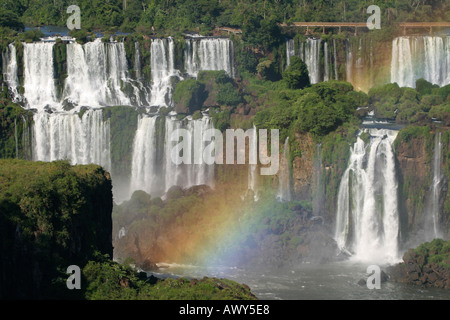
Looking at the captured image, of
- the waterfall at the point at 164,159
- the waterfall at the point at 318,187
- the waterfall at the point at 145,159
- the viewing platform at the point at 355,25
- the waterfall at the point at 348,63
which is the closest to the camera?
the waterfall at the point at 318,187

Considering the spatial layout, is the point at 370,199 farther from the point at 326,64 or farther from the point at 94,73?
the point at 94,73

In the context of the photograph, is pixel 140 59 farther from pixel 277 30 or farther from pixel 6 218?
pixel 6 218
